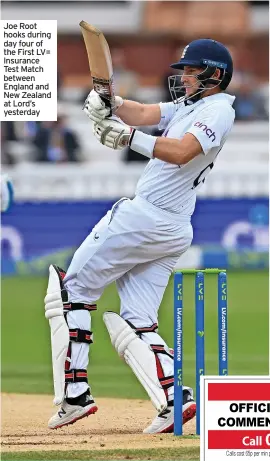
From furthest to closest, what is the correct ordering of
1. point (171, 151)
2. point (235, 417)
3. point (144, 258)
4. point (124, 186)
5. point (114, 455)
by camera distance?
point (124, 186) → point (144, 258) → point (171, 151) → point (114, 455) → point (235, 417)

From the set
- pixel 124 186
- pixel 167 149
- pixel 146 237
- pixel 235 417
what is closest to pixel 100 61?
pixel 167 149

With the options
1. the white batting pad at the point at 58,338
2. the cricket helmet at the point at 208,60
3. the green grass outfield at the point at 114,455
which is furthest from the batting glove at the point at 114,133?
the green grass outfield at the point at 114,455

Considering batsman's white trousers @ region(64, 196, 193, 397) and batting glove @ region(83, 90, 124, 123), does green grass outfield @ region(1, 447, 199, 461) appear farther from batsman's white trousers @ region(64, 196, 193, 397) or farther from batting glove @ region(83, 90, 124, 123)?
batting glove @ region(83, 90, 124, 123)

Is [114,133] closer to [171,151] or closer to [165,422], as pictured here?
[171,151]

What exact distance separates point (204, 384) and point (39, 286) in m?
8.40

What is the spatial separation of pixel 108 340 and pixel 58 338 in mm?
4230

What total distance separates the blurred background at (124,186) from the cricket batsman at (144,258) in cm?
166

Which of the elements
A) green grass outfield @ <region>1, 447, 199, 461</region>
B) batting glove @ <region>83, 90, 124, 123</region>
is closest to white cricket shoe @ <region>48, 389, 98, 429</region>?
green grass outfield @ <region>1, 447, 199, 461</region>

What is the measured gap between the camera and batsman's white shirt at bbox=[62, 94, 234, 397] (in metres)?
5.34

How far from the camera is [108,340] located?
959cm

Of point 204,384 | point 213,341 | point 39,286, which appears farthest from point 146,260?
point 39,286

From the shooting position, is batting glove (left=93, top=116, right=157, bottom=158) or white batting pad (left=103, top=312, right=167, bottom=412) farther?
white batting pad (left=103, top=312, right=167, bottom=412)

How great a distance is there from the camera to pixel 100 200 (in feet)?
44.1

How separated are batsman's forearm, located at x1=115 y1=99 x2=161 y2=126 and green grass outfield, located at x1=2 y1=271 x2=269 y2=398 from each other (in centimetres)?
197
